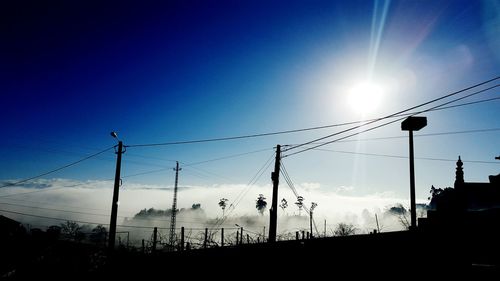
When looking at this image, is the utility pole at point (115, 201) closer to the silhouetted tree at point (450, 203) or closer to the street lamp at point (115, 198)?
the street lamp at point (115, 198)

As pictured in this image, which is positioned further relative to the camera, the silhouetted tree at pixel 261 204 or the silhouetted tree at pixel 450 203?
the silhouetted tree at pixel 261 204

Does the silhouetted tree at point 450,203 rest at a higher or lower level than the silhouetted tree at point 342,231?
higher

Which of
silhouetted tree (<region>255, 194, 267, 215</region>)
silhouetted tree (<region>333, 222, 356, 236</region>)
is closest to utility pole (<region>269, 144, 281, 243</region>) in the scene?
silhouetted tree (<region>333, 222, 356, 236</region>)

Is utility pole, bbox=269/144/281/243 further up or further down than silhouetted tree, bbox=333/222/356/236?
further up

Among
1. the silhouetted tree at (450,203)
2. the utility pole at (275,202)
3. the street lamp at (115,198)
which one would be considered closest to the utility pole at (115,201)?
the street lamp at (115,198)

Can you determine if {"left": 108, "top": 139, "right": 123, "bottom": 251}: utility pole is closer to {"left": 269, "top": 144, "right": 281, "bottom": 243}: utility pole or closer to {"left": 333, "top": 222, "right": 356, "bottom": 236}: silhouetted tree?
{"left": 269, "top": 144, "right": 281, "bottom": 243}: utility pole

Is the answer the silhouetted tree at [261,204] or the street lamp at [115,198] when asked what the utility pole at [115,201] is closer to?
Result: the street lamp at [115,198]

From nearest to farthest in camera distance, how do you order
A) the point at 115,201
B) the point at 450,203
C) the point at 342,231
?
1. the point at 115,201
2. the point at 450,203
3. the point at 342,231

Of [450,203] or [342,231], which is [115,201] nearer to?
[450,203]

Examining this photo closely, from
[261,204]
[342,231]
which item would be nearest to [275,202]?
[342,231]

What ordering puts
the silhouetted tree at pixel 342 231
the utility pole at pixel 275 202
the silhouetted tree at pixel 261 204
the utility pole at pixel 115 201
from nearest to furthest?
the utility pole at pixel 115 201, the utility pole at pixel 275 202, the silhouetted tree at pixel 342 231, the silhouetted tree at pixel 261 204

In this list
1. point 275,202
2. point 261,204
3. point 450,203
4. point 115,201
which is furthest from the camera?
point 261,204

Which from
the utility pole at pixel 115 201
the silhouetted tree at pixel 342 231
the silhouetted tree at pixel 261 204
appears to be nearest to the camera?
the utility pole at pixel 115 201

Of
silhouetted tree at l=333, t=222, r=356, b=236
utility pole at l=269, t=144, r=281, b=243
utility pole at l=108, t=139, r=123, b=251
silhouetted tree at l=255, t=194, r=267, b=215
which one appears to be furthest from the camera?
silhouetted tree at l=255, t=194, r=267, b=215
